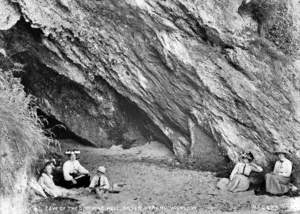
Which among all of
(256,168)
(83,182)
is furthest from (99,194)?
(256,168)

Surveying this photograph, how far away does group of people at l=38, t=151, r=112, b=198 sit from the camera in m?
7.70

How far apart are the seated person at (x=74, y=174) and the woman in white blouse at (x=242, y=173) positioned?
2431 millimetres

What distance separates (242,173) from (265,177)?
0.41 m

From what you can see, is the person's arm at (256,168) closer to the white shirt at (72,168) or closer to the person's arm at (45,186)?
the white shirt at (72,168)

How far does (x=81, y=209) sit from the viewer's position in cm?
722

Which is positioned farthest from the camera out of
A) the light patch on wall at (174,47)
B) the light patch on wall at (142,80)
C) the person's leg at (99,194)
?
the light patch on wall at (142,80)

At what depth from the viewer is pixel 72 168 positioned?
319 inches

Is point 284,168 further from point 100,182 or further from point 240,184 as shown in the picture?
point 100,182

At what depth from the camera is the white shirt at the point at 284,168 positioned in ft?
25.7

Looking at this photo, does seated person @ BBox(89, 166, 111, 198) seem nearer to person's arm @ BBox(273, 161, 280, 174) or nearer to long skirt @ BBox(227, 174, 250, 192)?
long skirt @ BBox(227, 174, 250, 192)

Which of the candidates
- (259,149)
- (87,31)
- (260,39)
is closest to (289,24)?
(260,39)

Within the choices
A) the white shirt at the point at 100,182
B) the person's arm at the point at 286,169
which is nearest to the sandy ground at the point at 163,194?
the white shirt at the point at 100,182

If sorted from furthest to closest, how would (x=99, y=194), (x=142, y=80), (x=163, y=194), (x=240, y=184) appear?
(x=142, y=80)
(x=240, y=184)
(x=163, y=194)
(x=99, y=194)

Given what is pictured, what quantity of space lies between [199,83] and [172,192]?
6.94ft
